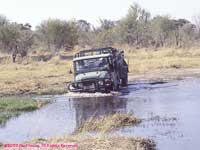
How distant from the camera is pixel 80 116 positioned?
1855cm

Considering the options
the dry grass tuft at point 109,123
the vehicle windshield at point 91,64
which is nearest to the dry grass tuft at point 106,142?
the dry grass tuft at point 109,123

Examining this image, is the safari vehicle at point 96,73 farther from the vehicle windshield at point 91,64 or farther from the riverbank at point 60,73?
the riverbank at point 60,73

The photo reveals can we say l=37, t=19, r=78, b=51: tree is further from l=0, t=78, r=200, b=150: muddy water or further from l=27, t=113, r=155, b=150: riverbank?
l=27, t=113, r=155, b=150: riverbank

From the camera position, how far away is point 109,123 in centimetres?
1505

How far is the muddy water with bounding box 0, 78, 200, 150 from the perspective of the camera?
45.6ft

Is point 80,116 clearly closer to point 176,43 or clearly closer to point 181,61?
point 181,61

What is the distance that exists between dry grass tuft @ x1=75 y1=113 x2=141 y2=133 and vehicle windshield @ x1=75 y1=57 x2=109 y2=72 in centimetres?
955

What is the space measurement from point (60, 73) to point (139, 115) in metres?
21.4

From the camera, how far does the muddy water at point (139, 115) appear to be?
1389cm

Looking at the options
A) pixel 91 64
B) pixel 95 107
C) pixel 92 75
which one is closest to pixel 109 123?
pixel 95 107

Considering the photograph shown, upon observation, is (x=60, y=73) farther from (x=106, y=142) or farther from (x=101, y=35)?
(x=101, y=35)

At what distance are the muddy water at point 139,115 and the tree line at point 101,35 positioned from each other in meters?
33.6

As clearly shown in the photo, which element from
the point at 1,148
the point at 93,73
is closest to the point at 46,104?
the point at 93,73

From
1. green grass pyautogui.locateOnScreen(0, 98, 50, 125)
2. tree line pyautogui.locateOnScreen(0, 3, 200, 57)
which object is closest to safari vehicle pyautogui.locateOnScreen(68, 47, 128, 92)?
green grass pyautogui.locateOnScreen(0, 98, 50, 125)
